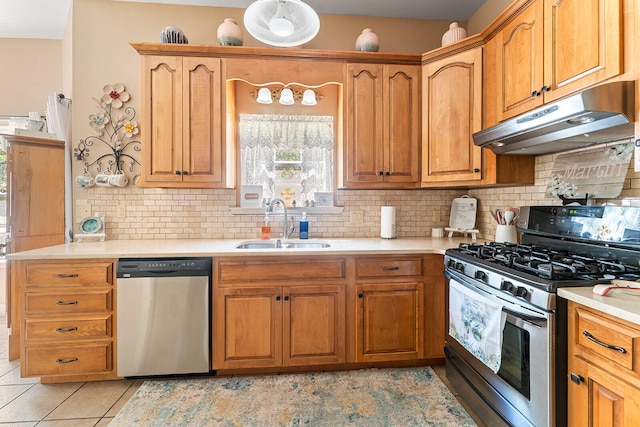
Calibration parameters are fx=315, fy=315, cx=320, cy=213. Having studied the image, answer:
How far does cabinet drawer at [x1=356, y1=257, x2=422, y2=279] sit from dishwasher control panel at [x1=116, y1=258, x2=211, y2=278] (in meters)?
1.06

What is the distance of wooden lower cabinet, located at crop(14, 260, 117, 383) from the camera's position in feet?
6.60

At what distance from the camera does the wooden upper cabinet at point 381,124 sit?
2.54 metres

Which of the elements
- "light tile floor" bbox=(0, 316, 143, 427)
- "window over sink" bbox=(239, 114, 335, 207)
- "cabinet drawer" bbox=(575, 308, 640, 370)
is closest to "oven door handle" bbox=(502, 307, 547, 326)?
"cabinet drawer" bbox=(575, 308, 640, 370)

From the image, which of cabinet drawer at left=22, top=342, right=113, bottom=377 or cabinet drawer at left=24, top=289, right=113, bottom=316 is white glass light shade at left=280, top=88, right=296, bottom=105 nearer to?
cabinet drawer at left=24, top=289, right=113, bottom=316

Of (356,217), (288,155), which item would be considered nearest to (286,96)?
(288,155)

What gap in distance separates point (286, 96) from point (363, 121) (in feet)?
2.35

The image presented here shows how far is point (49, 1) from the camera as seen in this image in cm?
268

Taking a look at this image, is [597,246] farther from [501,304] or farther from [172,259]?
→ [172,259]

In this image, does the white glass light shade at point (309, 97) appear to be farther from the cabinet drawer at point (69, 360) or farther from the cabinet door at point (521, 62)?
the cabinet drawer at point (69, 360)

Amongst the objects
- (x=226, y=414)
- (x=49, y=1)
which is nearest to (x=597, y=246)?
(x=226, y=414)

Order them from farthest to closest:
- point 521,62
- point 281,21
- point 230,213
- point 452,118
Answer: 1. point 230,213
2. point 452,118
3. point 521,62
4. point 281,21

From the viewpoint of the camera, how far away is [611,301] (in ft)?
3.54

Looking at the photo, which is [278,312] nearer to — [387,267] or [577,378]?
[387,267]

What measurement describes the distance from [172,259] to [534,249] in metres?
2.24
